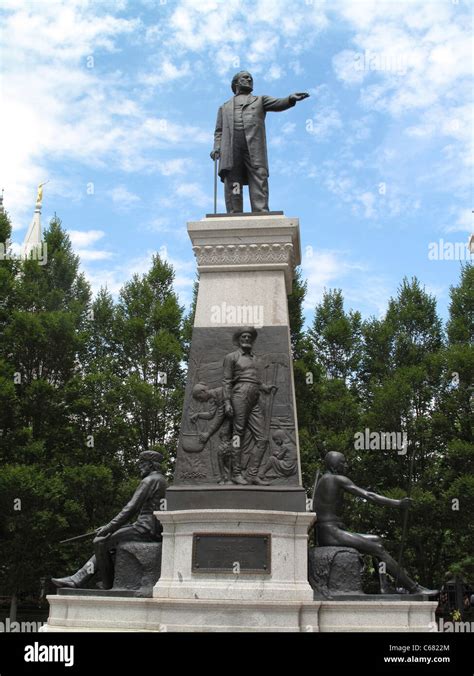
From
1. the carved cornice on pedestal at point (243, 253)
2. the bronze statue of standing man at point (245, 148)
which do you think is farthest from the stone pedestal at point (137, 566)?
the bronze statue of standing man at point (245, 148)

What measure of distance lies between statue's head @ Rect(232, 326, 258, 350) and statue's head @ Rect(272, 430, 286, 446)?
1.41 m

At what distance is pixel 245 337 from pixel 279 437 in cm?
167

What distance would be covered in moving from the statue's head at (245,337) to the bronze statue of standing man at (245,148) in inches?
100

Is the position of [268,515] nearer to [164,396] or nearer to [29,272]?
[164,396]

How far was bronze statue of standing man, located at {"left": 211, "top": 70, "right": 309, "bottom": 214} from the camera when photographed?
1334cm

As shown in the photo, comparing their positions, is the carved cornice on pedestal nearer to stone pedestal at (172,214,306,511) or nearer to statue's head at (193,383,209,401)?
stone pedestal at (172,214,306,511)

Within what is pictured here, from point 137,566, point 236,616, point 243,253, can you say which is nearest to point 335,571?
point 236,616

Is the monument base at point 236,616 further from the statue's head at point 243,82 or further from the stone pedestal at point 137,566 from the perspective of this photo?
the statue's head at point 243,82

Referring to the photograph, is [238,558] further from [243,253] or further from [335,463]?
[243,253]

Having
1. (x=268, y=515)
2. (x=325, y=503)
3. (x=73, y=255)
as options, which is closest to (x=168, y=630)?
(x=268, y=515)

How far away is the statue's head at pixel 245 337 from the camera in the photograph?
38.4 feet
